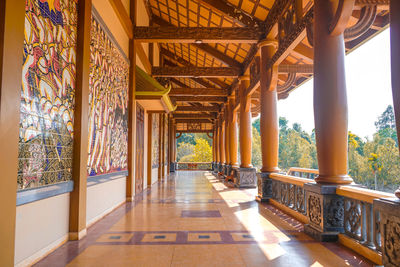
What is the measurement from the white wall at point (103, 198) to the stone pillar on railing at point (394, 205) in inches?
145

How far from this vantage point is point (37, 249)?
110 inches

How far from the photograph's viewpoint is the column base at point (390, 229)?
2171mm

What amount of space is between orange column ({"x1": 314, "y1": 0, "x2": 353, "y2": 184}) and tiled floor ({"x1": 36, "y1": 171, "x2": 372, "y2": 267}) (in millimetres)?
960

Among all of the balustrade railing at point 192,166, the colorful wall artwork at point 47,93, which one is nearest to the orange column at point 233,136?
the colorful wall artwork at point 47,93

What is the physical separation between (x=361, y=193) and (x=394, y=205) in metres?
0.77

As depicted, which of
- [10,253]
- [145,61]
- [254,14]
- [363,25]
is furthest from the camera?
[145,61]

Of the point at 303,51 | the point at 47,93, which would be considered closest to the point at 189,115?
the point at 303,51

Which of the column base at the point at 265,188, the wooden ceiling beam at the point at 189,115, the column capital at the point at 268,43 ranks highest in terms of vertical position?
the column capital at the point at 268,43

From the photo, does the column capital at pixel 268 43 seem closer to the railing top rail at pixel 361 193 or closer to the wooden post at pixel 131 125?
the wooden post at pixel 131 125

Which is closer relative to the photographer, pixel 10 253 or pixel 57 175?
pixel 10 253

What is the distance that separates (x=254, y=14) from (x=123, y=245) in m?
6.02

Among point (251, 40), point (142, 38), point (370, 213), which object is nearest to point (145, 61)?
point (142, 38)

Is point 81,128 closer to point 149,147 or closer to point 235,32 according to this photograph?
point 235,32

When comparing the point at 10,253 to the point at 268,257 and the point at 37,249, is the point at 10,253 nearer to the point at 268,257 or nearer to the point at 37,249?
the point at 37,249
